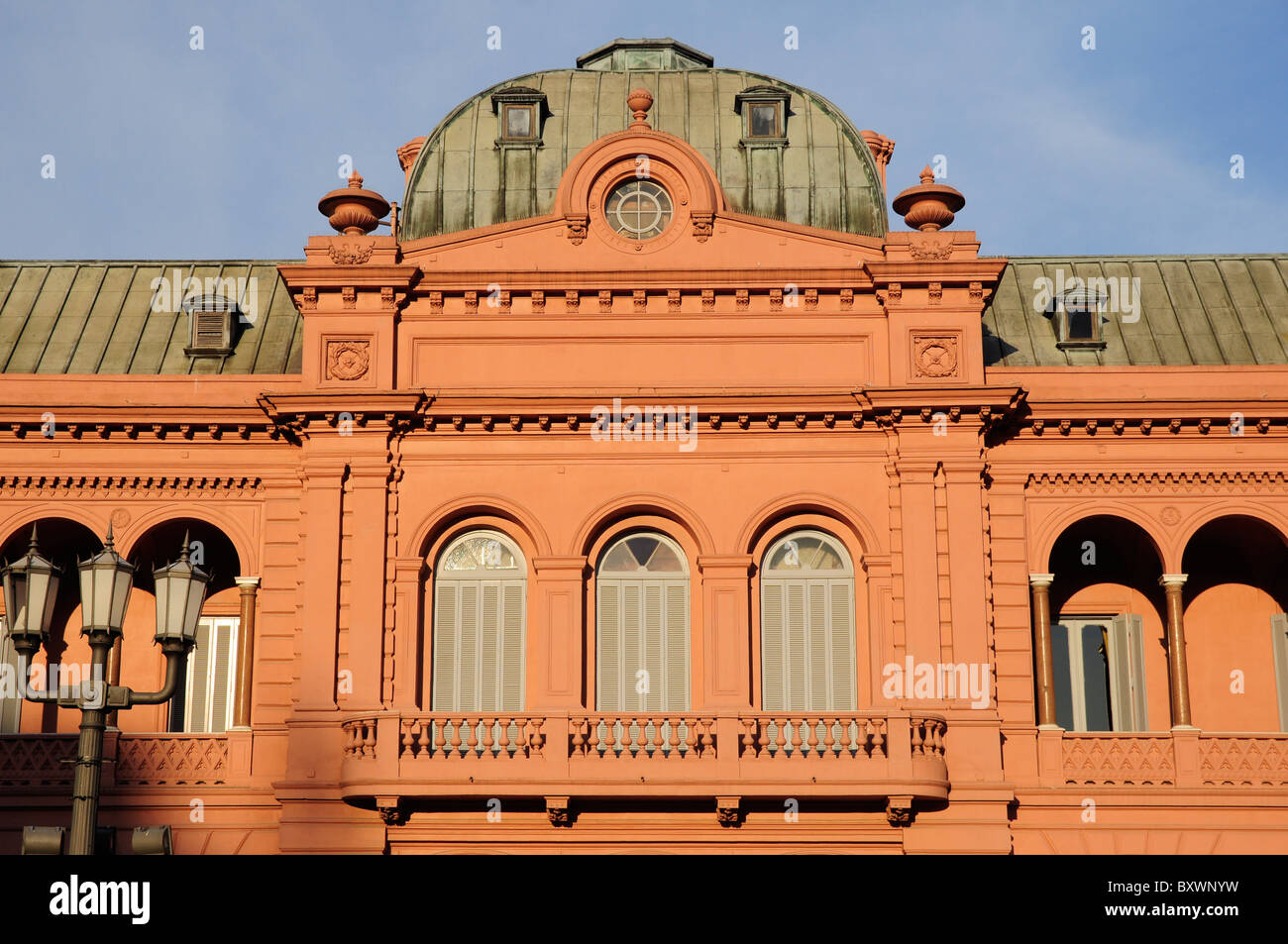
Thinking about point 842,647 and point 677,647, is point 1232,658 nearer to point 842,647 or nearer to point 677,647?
point 842,647

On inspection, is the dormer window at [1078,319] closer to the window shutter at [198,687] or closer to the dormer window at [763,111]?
the dormer window at [763,111]

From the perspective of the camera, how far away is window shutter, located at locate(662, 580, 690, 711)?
91.5 feet

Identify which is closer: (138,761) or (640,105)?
(138,761)

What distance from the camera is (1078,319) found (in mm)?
31875

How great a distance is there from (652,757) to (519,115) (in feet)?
39.7

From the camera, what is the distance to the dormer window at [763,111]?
3175 centimetres

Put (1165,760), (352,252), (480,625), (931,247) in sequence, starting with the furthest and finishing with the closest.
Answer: (352,252), (931,247), (480,625), (1165,760)

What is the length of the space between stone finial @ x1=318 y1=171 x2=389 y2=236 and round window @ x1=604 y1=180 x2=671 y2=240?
12.2ft

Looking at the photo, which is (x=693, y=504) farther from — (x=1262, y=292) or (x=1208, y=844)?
(x=1262, y=292)

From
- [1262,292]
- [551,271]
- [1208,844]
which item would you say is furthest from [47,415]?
[1262,292]

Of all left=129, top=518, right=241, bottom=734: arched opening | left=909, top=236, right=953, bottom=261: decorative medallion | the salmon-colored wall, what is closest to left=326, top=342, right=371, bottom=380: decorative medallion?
left=129, top=518, right=241, bottom=734: arched opening

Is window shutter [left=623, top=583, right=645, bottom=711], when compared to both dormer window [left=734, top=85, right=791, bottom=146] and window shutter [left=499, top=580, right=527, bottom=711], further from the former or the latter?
dormer window [left=734, top=85, right=791, bottom=146]

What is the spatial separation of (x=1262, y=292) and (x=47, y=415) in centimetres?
2126

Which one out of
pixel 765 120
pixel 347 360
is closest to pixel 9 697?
pixel 347 360
